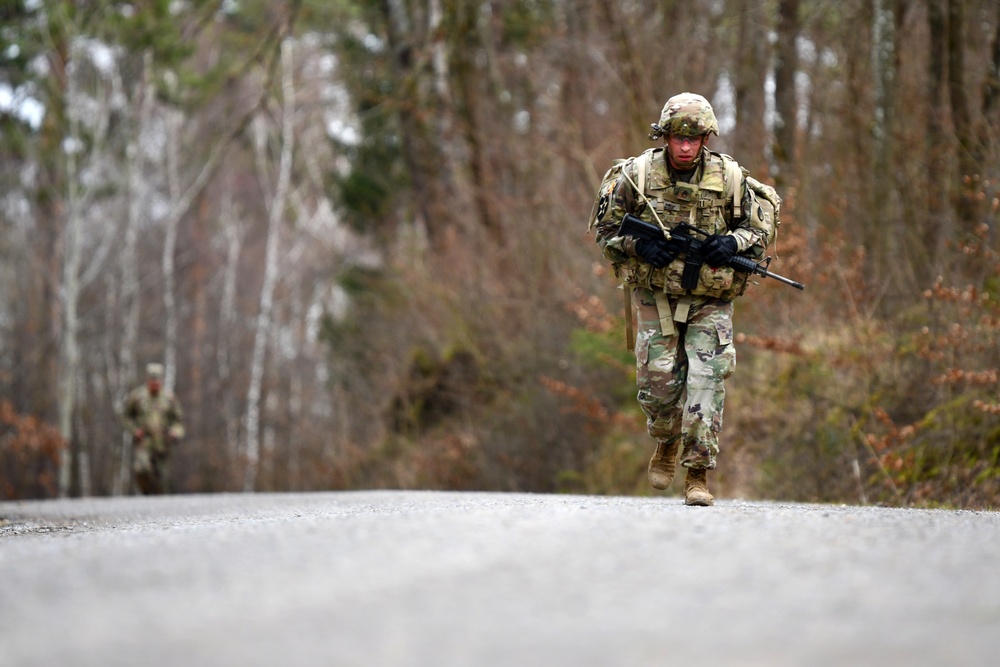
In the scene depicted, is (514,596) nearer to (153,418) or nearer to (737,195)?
(737,195)

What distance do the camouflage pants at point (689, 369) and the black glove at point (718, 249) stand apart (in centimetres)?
30

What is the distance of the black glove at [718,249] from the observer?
7.35m

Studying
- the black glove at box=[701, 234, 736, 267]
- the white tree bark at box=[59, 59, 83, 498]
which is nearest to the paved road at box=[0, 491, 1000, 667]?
the black glove at box=[701, 234, 736, 267]

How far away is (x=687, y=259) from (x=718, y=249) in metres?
0.19

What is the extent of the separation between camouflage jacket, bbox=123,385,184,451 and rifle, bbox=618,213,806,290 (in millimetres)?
13210

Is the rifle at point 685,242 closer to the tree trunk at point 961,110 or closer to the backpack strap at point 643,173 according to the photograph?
the backpack strap at point 643,173

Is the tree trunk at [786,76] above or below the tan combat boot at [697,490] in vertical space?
above

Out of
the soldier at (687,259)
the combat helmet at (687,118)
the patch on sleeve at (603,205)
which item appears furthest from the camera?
the patch on sleeve at (603,205)

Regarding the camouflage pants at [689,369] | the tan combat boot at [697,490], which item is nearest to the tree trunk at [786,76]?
the camouflage pants at [689,369]

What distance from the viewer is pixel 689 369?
754 centimetres

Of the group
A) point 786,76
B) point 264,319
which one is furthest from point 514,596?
point 264,319

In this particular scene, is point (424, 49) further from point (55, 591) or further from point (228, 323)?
point (55, 591)

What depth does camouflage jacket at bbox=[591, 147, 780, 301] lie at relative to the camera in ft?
24.6

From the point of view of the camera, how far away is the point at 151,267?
41.2m
